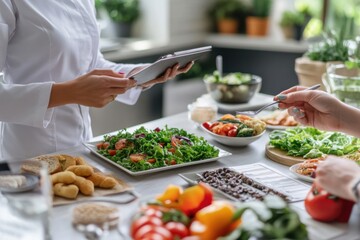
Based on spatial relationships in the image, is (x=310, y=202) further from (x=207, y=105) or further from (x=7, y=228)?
(x=207, y=105)

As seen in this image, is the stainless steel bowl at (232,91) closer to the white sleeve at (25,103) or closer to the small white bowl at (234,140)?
the small white bowl at (234,140)

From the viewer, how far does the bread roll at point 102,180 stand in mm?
1667

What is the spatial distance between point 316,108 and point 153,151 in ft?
2.01

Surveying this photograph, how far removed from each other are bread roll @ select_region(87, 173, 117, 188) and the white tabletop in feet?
0.20

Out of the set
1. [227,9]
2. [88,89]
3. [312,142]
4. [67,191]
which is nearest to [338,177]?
[312,142]

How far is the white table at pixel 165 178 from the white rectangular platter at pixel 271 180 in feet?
0.12

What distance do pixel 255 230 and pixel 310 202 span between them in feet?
1.05

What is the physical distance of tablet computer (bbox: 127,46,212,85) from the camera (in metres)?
2.01

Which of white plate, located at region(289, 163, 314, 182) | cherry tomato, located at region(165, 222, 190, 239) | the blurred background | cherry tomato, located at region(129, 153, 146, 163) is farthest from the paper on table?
the blurred background

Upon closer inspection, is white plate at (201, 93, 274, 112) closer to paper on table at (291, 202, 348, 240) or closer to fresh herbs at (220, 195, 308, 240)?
paper on table at (291, 202, 348, 240)

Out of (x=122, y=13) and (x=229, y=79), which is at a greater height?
(x=122, y=13)

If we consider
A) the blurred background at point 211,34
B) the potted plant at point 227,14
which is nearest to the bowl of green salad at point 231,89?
the blurred background at point 211,34

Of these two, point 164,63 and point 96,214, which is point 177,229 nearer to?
point 96,214

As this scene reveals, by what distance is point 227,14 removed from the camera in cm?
508
